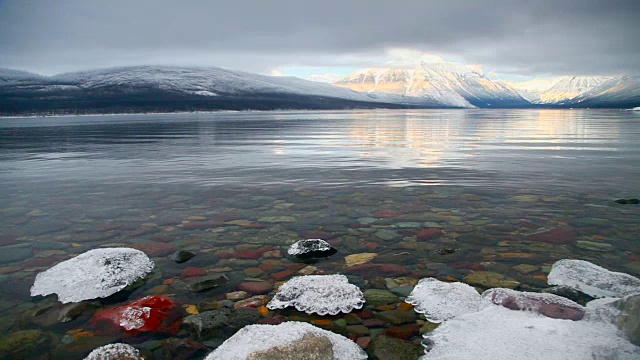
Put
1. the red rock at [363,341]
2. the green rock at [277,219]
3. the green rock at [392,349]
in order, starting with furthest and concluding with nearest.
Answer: the green rock at [277,219]
the red rock at [363,341]
the green rock at [392,349]

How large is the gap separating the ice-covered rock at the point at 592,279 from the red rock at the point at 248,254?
544 cm

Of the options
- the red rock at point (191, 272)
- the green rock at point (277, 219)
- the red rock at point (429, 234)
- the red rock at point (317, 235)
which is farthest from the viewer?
the green rock at point (277, 219)

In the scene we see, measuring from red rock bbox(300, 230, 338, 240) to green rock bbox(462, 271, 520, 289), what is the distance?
3.38 m

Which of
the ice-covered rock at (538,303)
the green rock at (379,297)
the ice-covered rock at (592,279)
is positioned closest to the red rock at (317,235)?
the green rock at (379,297)

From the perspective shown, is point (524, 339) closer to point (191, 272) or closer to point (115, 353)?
point (115, 353)

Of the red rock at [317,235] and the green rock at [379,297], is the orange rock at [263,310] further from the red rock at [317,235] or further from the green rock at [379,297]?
the red rock at [317,235]

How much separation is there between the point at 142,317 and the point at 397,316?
367 cm

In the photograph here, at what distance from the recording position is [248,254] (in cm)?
877

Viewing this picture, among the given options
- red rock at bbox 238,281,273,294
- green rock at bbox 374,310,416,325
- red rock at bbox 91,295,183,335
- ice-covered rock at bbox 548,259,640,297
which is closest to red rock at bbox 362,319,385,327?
green rock at bbox 374,310,416,325

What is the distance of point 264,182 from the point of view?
17.0 metres

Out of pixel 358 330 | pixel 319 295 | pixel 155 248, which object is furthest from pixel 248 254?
pixel 358 330

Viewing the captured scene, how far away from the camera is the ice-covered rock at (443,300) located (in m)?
→ 6.13

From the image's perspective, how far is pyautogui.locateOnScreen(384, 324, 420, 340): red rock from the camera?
5602 mm

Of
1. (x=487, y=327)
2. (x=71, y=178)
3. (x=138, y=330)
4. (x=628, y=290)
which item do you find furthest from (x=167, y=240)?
(x=71, y=178)
